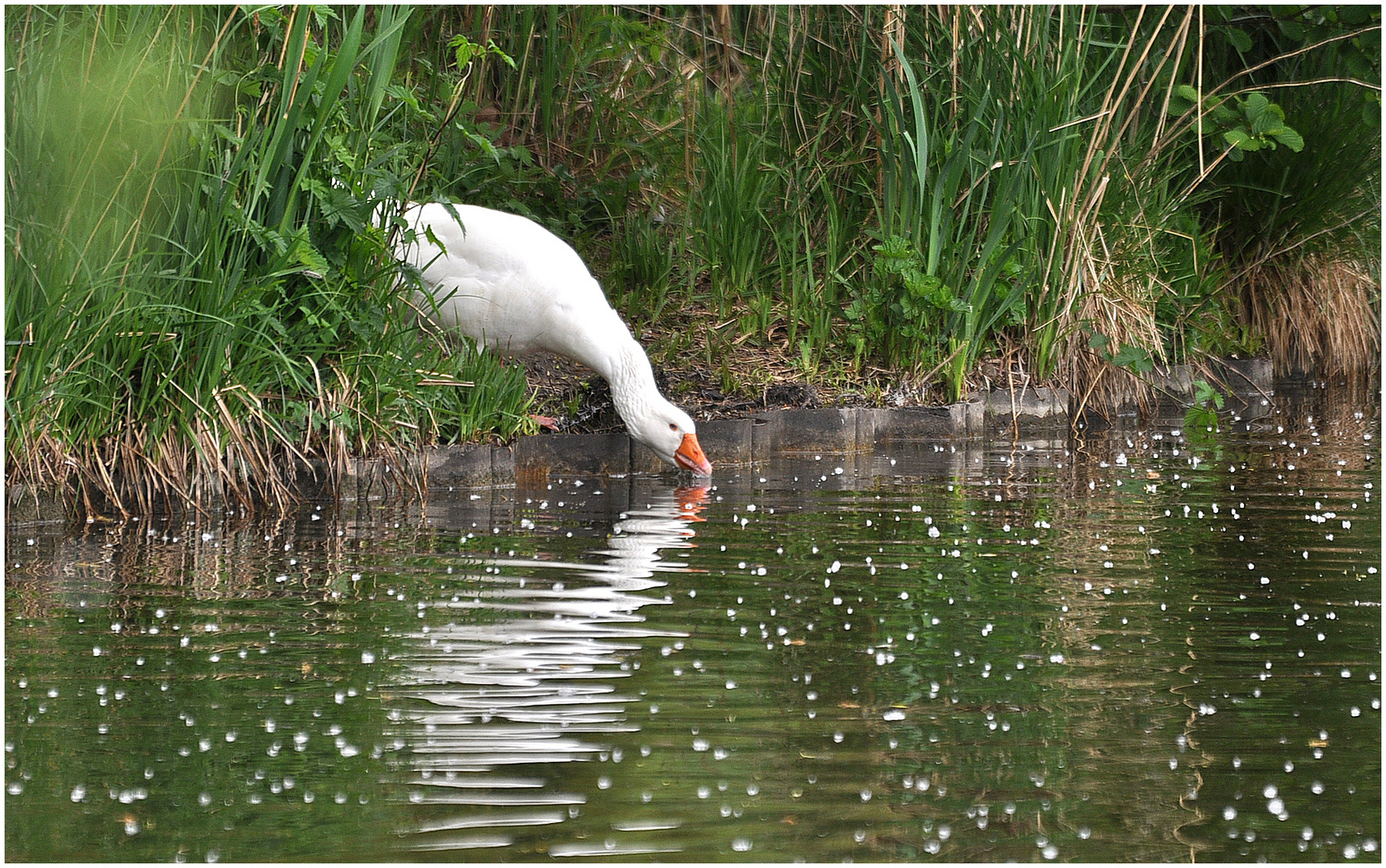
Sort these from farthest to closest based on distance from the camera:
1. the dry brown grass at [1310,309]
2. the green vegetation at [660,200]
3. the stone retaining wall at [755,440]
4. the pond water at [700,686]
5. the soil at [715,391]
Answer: the dry brown grass at [1310,309] → the soil at [715,391] → the stone retaining wall at [755,440] → the green vegetation at [660,200] → the pond water at [700,686]

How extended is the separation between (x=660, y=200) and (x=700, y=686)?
659 centimetres

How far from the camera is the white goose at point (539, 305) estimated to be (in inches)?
288

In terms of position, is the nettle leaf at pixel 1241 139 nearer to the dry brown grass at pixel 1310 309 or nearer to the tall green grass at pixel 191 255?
the dry brown grass at pixel 1310 309

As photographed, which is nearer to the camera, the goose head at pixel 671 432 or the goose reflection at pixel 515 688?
the goose reflection at pixel 515 688

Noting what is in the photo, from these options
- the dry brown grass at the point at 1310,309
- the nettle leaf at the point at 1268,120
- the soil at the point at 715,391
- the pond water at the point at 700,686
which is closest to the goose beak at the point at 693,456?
the soil at the point at 715,391

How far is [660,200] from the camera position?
9.94 meters

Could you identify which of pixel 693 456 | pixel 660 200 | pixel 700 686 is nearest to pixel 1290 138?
pixel 660 200

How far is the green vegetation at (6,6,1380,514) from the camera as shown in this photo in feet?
19.1

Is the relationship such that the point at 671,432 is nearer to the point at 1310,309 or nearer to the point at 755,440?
the point at 755,440

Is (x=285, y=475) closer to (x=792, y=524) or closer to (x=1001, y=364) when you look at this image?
(x=792, y=524)

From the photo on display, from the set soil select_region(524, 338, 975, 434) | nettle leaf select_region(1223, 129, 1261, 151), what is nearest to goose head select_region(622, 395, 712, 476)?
soil select_region(524, 338, 975, 434)

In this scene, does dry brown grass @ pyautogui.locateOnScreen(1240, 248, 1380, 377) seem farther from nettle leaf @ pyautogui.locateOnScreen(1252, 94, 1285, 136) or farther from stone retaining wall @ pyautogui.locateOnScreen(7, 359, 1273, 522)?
nettle leaf @ pyautogui.locateOnScreen(1252, 94, 1285, 136)

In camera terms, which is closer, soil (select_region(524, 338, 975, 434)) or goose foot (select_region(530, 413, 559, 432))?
goose foot (select_region(530, 413, 559, 432))

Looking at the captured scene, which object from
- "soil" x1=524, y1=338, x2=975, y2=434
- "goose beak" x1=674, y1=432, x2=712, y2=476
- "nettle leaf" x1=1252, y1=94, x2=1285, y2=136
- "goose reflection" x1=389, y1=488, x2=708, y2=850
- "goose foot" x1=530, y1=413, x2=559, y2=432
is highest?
"nettle leaf" x1=1252, y1=94, x2=1285, y2=136
